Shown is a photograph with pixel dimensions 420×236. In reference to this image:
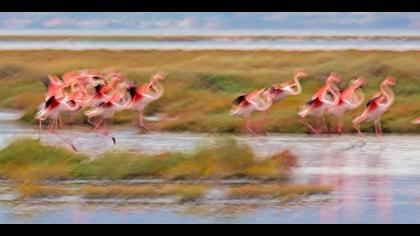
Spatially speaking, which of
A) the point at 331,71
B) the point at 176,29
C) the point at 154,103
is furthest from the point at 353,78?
the point at 176,29

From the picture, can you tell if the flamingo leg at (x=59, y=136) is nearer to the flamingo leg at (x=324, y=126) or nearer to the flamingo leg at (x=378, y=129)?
the flamingo leg at (x=324, y=126)

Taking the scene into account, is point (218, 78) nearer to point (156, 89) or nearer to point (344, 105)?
point (156, 89)

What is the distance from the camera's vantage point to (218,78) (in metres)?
24.0

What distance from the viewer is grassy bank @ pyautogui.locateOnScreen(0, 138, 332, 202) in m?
14.5

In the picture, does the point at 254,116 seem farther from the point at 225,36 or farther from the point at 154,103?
the point at 225,36

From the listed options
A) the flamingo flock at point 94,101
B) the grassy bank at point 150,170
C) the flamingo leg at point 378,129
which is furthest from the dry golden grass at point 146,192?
the flamingo leg at point 378,129

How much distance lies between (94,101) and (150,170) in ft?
14.4

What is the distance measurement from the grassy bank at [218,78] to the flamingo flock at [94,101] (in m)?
0.49

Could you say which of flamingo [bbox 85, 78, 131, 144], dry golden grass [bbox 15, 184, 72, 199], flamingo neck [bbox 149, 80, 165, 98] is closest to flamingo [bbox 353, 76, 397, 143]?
flamingo neck [bbox 149, 80, 165, 98]

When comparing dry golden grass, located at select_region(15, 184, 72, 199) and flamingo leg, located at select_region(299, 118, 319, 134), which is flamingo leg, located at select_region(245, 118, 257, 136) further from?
dry golden grass, located at select_region(15, 184, 72, 199)

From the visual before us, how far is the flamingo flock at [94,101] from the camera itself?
18.7 meters

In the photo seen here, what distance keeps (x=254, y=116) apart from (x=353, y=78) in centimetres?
427

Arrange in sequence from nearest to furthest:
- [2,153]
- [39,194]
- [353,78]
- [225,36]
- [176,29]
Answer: [39,194]
[2,153]
[353,78]
[225,36]
[176,29]

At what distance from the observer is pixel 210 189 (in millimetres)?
14672
